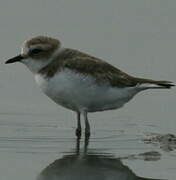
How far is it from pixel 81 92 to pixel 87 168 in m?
1.76

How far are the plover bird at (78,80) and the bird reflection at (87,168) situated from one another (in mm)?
1083

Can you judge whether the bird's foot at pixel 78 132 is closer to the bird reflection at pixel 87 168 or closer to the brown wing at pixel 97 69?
the brown wing at pixel 97 69

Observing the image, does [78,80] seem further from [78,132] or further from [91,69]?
[78,132]

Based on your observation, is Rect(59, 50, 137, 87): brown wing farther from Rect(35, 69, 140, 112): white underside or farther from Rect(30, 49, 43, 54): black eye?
Rect(30, 49, 43, 54): black eye

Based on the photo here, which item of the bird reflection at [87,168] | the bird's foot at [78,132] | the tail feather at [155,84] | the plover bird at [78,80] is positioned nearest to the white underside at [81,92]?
the plover bird at [78,80]

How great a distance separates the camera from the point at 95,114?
1372 cm

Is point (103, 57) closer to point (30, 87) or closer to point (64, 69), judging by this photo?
point (30, 87)

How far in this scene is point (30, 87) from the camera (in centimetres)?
1473

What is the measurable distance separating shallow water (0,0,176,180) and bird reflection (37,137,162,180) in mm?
12

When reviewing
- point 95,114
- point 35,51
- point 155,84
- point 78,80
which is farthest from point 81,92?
point 95,114

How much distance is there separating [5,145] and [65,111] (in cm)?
238

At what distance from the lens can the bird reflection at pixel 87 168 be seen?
10141 millimetres

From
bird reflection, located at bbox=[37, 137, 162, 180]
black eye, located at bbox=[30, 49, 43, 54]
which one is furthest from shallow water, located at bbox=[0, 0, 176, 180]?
black eye, located at bbox=[30, 49, 43, 54]

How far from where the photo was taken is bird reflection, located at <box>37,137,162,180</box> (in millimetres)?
10141
